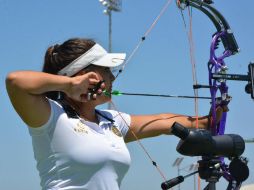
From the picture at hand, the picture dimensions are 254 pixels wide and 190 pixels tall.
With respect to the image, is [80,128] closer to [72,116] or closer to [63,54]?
[72,116]

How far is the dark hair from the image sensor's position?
2.31 metres

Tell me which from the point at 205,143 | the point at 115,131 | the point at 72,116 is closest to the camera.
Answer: the point at 205,143

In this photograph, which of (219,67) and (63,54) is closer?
(63,54)

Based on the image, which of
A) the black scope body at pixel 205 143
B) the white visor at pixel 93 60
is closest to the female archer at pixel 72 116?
the white visor at pixel 93 60

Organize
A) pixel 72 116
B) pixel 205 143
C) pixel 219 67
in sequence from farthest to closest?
pixel 219 67
pixel 72 116
pixel 205 143

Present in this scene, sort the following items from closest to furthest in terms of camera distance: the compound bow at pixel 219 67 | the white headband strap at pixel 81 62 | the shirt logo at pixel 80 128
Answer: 1. the shirt logo at pixel 80 128
2. the white headband strap at pixel 81 62
3. the compound bow at pixel 219 67

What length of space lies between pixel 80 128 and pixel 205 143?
507 millimetres

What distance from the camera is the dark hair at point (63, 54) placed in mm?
2311

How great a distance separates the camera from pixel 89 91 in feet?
7.23

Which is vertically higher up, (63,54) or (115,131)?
(63,54)

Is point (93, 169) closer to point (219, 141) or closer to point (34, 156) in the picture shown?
point (34, 156)

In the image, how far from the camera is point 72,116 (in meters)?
2.24

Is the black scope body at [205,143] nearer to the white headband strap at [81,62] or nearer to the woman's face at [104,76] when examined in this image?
the woman's face at [104,76]

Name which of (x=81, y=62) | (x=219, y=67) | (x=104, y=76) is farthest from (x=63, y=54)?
(x=219, y=67)
